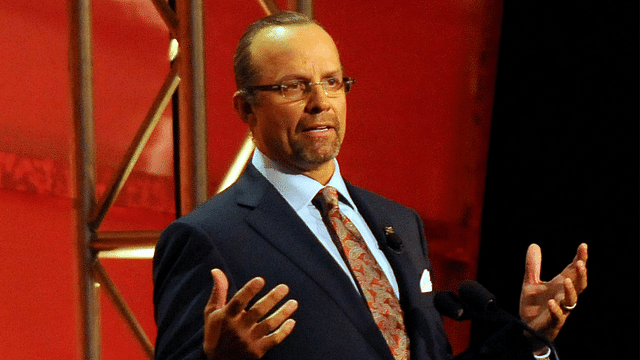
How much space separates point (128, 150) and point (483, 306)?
1.47 meters

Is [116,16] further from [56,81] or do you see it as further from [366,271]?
[366,271]

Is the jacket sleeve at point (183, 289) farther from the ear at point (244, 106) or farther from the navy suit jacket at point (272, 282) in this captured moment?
the ear at point (244, 106)

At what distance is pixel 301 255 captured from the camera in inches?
49.9

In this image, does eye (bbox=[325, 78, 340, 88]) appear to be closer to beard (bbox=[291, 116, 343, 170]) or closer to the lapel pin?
beard (bbox=[291, 116, 343, 170])

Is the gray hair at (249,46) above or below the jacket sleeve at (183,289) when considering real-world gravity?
above

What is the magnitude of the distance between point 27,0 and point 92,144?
70 centimetres

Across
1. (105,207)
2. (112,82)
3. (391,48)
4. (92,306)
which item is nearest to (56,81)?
(112,82)

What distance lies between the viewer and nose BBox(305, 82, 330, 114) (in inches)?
53.9

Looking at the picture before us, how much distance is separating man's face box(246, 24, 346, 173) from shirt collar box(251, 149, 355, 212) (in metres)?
0.02

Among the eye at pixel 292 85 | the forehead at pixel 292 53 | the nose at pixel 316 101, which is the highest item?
the forehead at pixel 292 53

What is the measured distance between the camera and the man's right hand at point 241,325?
3.50 ft

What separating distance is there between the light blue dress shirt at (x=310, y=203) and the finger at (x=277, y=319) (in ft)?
0.87

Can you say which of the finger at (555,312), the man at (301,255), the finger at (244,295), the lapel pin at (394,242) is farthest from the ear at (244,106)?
the finger at (555,312)

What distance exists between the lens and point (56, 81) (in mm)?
2836
